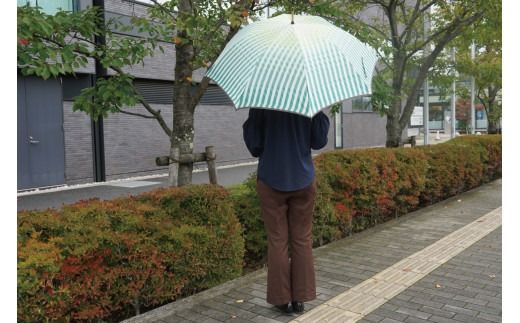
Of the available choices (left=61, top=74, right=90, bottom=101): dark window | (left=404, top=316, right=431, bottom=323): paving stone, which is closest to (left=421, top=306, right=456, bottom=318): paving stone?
(left=404, top=316, right=431, bottom=323): paving stone

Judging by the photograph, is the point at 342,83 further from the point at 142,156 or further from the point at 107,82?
the point at 142,156

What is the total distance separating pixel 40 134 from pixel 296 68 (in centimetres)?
1116

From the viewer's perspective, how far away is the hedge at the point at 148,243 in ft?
10.7

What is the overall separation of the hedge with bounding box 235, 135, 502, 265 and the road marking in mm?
1009

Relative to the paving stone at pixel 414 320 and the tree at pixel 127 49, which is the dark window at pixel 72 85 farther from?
the paving stone at pixel 414 320

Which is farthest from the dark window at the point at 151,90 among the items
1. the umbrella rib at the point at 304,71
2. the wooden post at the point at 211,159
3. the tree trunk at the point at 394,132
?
the umbrella rib at the point at 304,71

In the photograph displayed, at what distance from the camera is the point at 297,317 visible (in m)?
3.84

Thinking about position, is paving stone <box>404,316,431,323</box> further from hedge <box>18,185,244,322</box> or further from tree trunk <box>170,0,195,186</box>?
tree trunk <box>170,0,195,186</box>

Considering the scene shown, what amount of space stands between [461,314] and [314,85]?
7.08 feet

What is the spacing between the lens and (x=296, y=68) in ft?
11.0

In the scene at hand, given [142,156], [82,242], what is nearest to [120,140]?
[142,156]

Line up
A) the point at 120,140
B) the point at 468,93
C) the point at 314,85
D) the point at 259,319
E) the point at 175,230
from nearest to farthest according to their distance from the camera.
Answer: the point at 314,85, the point at 259,319, the point at 175,230, the point at 120,140, the point at 468,93

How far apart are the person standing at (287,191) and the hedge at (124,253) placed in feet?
2.24

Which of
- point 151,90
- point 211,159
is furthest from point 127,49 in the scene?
point 151,90
